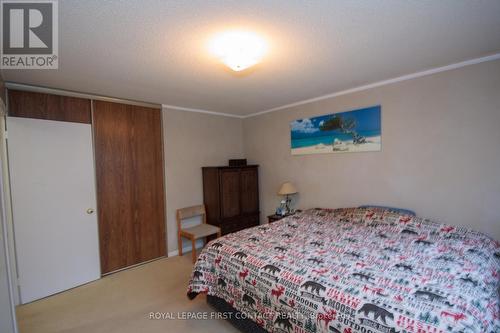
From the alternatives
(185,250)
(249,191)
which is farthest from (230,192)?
(185,250)

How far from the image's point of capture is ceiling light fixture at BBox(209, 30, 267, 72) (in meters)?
1.81

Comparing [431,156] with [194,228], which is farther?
[194,228]

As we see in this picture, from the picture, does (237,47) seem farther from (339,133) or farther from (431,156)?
(431,156)

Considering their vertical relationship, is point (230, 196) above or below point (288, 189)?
below

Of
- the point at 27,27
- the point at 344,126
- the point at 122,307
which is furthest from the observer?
the point at 344,126

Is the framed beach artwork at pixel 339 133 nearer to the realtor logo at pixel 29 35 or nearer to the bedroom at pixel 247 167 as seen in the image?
the bedroom at pixel 247 167

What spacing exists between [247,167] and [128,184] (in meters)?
1.97

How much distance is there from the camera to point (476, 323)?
Result: 1229 millimetres

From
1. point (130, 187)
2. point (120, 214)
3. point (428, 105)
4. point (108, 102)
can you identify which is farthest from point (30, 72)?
point (428, 105)

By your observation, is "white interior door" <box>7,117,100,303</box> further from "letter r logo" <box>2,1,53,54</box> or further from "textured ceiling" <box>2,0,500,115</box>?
"letter r logo" <box>2,1,53,54</box>

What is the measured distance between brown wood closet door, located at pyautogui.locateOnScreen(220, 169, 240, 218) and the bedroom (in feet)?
0.10

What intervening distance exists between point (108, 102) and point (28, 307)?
99.2 inches

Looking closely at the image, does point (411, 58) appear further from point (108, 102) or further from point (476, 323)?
point (108, 102)

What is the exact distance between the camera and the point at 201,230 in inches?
149
